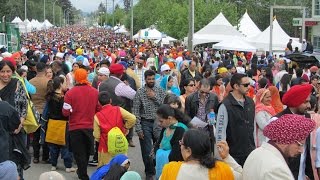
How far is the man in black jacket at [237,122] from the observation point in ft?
22.6

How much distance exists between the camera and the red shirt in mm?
8922

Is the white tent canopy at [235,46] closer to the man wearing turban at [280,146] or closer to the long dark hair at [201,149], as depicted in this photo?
the long dark hair at [201,149]

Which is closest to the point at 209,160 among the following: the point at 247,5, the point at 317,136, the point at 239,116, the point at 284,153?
the point at 284,153

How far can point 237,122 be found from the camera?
22.7 feet

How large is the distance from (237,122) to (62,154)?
419cm

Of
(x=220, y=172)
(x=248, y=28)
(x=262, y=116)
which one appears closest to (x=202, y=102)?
(x=262, y=116)

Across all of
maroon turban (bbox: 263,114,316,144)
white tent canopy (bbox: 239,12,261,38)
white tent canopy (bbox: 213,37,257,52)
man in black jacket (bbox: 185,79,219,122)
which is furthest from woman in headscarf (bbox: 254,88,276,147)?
white tent canopy (bbox: 239,12,261,38)

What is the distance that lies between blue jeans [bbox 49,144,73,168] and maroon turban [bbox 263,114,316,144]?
21.1ft

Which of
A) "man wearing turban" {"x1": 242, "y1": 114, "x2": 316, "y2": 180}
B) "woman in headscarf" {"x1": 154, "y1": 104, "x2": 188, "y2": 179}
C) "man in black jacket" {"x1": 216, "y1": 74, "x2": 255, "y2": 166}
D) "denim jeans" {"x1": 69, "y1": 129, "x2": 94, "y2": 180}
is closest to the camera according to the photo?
"man wearing turban" {"x1": 242, "y1": 114, "x2": 316, "y2": 180}

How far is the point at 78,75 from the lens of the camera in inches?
348

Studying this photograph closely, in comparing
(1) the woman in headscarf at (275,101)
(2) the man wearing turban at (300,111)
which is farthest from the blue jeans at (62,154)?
(2) the man wearing turban at (300,111)

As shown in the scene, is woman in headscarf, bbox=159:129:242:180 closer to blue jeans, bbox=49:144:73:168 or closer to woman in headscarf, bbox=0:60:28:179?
woman in headscarf, bbox=0:60:28:179

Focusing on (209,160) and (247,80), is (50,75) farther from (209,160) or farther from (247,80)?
(209,160)

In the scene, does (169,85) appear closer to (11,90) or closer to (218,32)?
(11,90)
